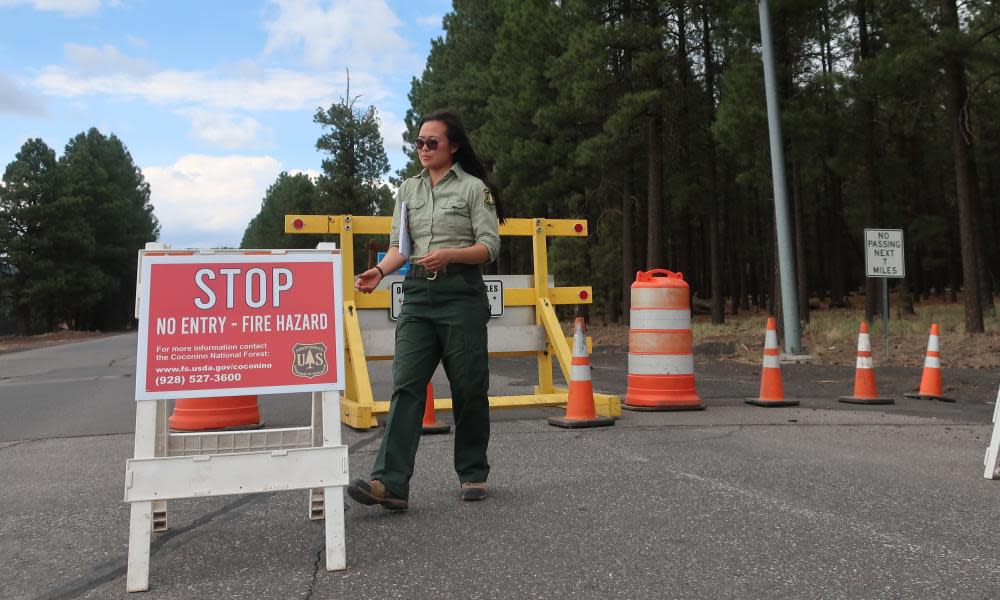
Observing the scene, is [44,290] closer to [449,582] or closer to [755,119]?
[755,119]

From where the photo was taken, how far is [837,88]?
906 inches

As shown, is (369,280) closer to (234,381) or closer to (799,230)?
(234,381)

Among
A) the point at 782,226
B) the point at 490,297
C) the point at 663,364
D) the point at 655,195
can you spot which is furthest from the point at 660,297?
the point at 655,195

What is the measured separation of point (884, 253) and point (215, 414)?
12.1 m

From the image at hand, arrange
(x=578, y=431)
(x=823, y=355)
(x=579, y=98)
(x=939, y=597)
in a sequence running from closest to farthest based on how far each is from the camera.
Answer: (x=939, y=597) < (x=578, y=431) < (x=823, y=355) < (x=579, y=98)

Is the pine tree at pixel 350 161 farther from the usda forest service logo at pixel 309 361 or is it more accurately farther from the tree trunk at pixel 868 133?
the usda forest service logo at pixel 309 361

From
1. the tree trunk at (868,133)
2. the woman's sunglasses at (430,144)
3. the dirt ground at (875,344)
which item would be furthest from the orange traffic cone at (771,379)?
the tree trunk at (868,133)

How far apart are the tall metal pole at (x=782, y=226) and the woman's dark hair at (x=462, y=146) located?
10.8 metres

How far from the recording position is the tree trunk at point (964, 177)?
18.2 meters

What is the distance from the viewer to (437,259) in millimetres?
4340

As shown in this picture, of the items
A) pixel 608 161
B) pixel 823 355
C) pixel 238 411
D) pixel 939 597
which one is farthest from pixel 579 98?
pixel 939 597

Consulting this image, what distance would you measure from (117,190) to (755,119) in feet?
185

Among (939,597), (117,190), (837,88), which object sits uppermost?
(117,190)

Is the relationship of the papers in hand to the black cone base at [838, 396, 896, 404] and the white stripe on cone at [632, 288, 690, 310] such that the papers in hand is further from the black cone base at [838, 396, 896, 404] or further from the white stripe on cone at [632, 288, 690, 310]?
the black cone base at [838, 396, 896, 404]
